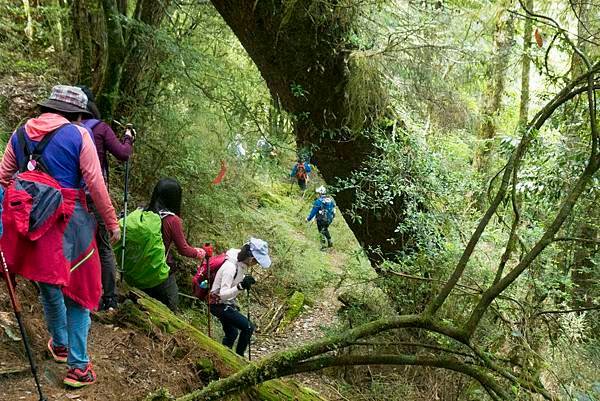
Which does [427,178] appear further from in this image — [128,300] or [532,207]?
[128,300]

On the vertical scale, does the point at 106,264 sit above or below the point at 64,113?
below

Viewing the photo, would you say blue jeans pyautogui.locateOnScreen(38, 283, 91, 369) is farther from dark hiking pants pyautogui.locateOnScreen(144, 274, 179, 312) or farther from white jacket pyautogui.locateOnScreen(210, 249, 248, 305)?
dark hiking pants pyautogui.locateOnScreen(144, 274, 179, 312)

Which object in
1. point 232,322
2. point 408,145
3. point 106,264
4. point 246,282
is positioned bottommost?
point 232,322

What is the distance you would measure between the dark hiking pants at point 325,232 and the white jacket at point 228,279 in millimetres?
7126

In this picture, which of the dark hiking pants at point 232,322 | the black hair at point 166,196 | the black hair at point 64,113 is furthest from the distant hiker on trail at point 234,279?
the black hair at point 64,113

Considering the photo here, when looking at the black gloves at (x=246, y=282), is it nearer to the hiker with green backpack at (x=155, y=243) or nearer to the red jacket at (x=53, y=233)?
the hiker with green backpack at (x=155, y=243)

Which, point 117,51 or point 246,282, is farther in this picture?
point 117,51

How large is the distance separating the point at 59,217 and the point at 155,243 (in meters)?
2.02

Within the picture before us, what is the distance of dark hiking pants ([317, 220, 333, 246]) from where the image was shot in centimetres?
1294

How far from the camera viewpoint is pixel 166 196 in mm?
5672

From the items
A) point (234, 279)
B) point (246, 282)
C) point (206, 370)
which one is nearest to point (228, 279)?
point (234, 279)

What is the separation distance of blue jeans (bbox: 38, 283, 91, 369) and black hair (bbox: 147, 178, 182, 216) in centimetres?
222

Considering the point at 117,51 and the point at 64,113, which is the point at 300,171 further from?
the point at 64,113

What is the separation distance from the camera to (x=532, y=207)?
5.75 meters
